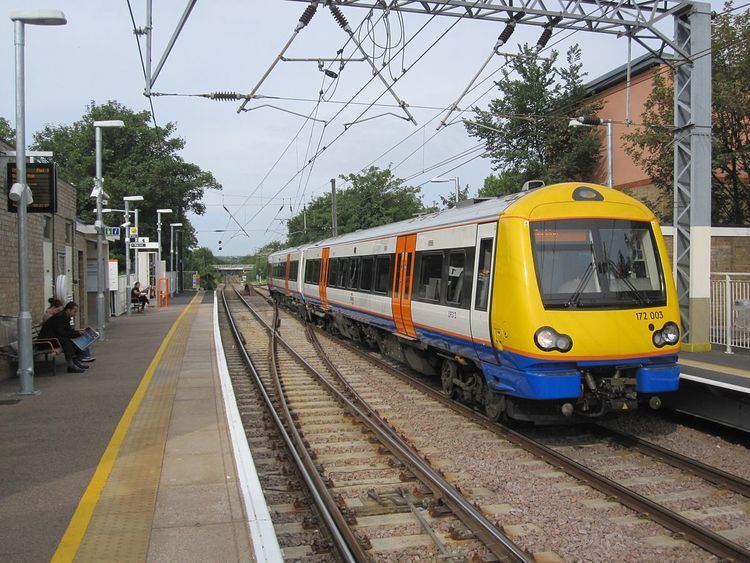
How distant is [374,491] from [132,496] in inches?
78.0

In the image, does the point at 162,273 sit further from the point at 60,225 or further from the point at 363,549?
the point at 363,549

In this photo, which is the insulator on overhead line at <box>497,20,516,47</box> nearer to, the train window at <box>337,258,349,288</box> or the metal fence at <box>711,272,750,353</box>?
the metal fence at <box>711,272,750,353</box>

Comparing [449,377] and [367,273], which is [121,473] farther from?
[367,273]

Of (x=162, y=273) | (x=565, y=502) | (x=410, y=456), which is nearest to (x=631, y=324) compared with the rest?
(x=565, y=502)

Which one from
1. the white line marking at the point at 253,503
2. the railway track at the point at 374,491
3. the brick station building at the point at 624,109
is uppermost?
the brick station building at the point at 624,109

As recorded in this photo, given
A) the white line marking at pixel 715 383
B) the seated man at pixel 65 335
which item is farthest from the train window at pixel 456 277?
the seated man at pixel 65 335

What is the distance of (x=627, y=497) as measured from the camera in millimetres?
5473

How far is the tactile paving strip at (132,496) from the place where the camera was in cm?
417

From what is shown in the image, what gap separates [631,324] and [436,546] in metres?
3.51

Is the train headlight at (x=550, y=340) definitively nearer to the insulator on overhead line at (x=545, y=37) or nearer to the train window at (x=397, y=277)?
the train window at (x=397, y=277)

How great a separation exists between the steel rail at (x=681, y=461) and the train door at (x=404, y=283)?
372cm

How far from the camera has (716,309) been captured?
11938 millimetres

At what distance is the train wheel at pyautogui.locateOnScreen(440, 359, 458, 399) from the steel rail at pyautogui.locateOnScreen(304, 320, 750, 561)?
1.96 ft

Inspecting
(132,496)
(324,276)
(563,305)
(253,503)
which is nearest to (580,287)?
(563,305)
